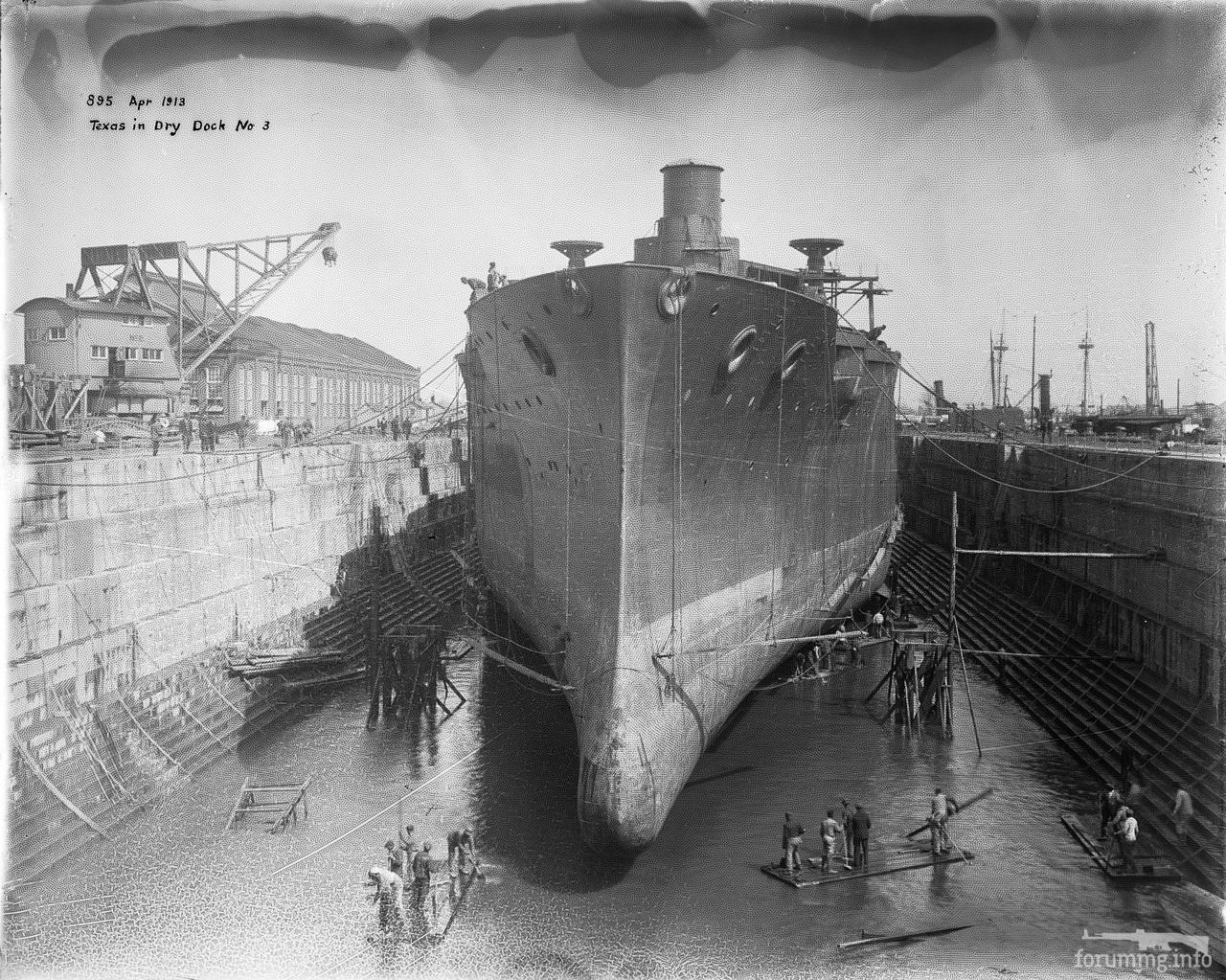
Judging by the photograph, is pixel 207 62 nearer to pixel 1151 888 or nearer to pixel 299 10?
pixel 299 10

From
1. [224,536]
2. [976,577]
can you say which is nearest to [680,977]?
[224,536]

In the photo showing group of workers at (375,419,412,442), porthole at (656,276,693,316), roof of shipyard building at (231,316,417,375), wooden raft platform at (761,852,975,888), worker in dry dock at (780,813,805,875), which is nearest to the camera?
wooden raft platform at (761,852,975,888)

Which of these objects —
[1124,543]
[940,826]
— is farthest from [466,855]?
[1124,543]

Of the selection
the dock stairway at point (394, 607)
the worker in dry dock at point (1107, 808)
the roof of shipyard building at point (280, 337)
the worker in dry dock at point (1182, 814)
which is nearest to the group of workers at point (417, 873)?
the dock stairway at point (394, 607)

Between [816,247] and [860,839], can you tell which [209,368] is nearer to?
[816,247]

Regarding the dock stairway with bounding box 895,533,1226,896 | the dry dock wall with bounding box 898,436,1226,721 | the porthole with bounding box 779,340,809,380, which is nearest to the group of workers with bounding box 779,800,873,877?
the dock stairway with bounding box 895,533,1226,896

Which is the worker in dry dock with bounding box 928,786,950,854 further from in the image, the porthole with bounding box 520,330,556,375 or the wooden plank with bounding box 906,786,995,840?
the porthole with bounding box 520,330,556,375
